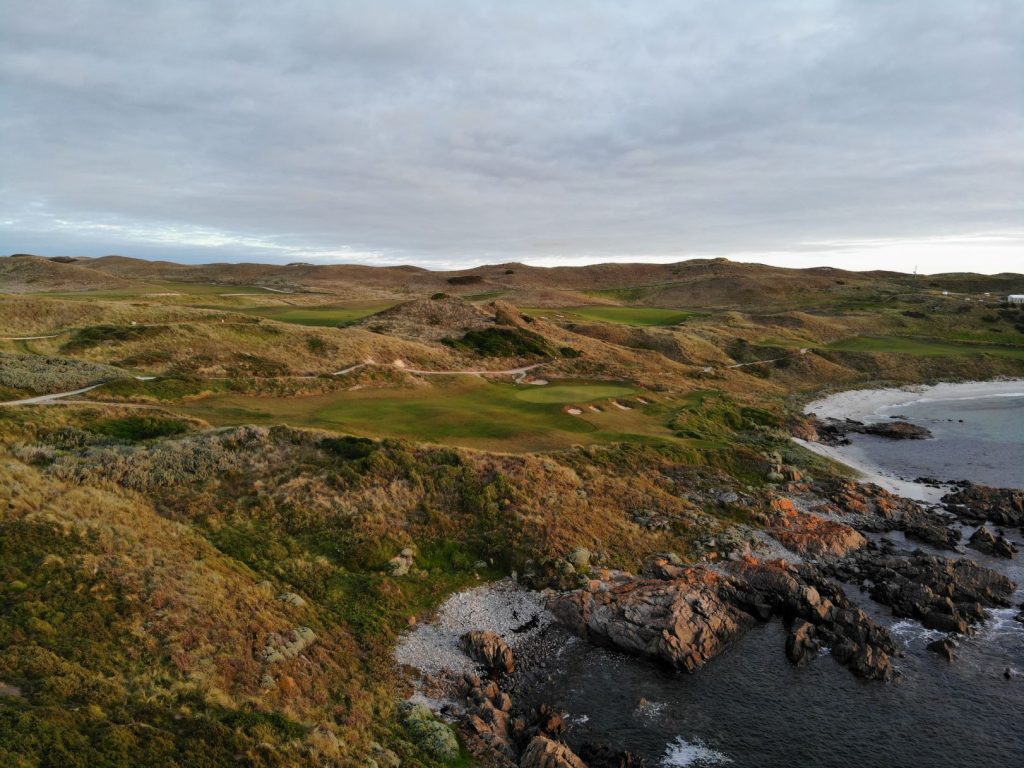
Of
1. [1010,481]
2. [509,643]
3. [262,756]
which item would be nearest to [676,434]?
[1010,481]

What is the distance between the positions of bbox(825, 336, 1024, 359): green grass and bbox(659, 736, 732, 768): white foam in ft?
296

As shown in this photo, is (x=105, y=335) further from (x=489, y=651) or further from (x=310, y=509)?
(x=489, y=651)

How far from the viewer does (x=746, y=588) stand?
85.8ft

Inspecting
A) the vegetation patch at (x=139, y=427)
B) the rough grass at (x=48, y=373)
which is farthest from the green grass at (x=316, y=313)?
the vegetation patch at (x=139, y=427)

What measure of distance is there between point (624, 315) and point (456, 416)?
282 feet

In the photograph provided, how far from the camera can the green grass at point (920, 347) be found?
93375 mm

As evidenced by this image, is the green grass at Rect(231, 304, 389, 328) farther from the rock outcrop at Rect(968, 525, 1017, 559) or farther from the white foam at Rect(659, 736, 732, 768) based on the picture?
the white foam at Rect(659, 736, 732, 768)

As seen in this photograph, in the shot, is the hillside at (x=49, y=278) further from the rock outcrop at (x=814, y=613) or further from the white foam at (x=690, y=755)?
the white foam at (x=690, y=755)

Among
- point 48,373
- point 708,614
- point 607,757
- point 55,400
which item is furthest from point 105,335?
point 607,757

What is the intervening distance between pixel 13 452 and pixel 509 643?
2328cm

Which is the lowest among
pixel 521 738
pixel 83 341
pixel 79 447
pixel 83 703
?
pixel 521 738

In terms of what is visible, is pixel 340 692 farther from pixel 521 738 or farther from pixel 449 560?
pixel 449 560

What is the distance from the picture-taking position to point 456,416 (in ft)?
140

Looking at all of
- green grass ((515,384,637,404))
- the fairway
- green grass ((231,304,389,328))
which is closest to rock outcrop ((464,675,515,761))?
the fairway
